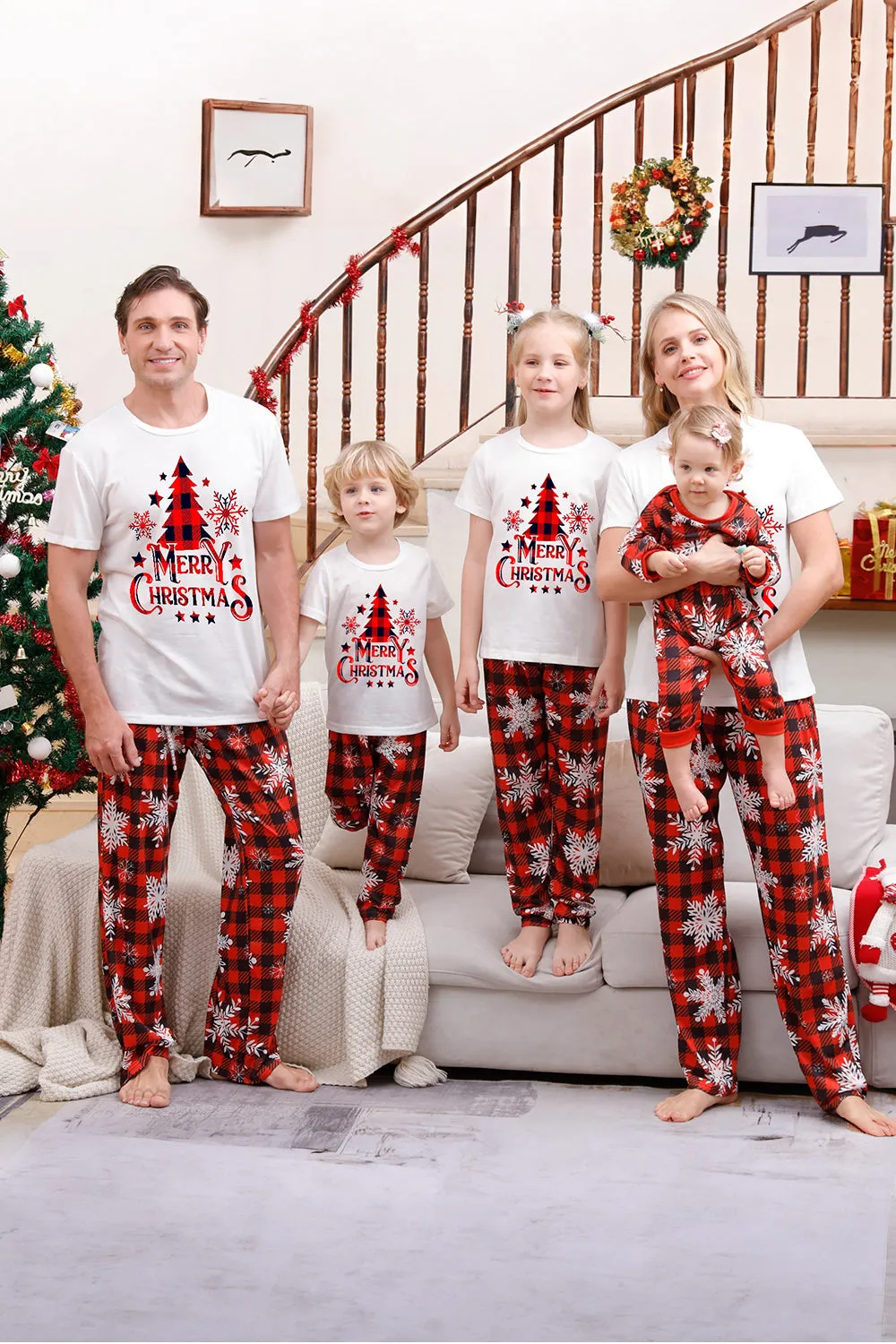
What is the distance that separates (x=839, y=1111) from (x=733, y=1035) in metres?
0.21

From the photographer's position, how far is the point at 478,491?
2.63 metres

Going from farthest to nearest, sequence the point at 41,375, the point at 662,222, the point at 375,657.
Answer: the point at 662,222, the point at 41,375, the point at 375,657

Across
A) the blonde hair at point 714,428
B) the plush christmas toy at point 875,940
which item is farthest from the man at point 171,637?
the plush christmas toy at point 875,940

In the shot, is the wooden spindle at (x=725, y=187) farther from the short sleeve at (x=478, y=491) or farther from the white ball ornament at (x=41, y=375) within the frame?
the white ball ornament at (x=41, y=375)

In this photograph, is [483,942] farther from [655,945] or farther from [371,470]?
[371,470]

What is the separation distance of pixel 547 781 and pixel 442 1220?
0.84 m

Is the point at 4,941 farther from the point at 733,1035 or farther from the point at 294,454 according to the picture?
the point at 294,454

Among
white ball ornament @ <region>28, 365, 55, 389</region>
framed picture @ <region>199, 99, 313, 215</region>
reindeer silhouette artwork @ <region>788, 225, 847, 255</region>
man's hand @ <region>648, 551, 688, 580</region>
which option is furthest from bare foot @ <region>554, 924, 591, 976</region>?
framed picture @ <region>199, 99, 313, 215</region>

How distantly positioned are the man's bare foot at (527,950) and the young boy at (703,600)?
1.69 ft

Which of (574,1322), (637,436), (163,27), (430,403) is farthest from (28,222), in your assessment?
(574,1322)

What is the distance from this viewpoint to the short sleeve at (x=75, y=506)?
2379 millimetres

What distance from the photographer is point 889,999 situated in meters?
2.45

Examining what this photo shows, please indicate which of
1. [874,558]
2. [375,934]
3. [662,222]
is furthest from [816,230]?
[375,934]

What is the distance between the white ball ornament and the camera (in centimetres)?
293
